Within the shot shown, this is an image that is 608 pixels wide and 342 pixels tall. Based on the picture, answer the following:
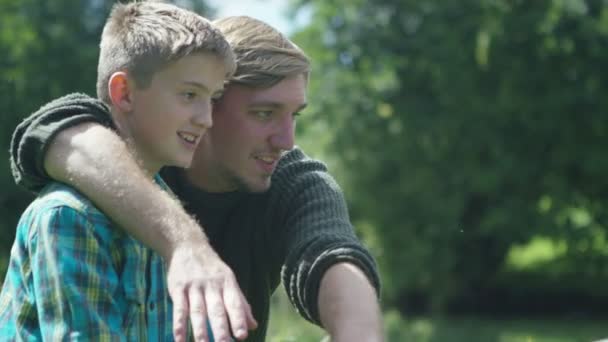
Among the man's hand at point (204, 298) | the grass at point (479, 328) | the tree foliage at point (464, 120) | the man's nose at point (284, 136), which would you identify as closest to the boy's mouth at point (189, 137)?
the man's hand at point (204, 298)

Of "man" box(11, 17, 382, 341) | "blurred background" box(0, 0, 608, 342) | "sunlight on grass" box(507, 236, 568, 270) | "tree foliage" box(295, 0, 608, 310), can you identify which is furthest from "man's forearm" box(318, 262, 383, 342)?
"sunlight on grass" box(507, 236, 568, 270)

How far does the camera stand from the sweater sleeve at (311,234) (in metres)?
2.95

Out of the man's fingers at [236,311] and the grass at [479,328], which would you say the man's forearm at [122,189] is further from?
the grass at [479,328]

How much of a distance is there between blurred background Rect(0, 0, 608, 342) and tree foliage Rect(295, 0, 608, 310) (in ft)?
0.08

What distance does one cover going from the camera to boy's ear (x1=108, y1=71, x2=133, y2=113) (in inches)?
106

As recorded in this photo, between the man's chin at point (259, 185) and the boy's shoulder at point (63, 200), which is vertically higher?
the man's chin at point (259, 185)

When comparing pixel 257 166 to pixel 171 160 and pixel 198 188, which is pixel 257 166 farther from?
pixel 171 160

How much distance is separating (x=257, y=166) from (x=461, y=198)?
16295 millimetres

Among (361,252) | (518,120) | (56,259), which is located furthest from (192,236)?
(518,120)

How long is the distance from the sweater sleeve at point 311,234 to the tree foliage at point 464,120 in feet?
49.0

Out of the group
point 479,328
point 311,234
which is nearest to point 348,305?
point 311,234

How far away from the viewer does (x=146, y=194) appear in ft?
8.34

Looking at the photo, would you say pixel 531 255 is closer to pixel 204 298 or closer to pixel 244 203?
pixel 244 203

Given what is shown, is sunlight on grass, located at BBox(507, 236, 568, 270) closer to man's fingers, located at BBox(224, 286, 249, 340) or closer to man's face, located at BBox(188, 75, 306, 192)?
man's face, located at BBox(188, 75, 306, 192)
